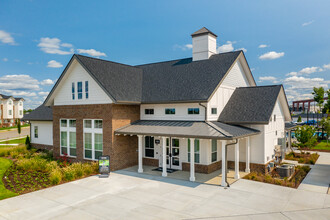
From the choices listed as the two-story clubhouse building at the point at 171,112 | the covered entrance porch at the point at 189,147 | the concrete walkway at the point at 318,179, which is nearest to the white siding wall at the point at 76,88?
the two-story clubhouse building at the point at 171,112

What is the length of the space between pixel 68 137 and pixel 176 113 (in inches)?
374

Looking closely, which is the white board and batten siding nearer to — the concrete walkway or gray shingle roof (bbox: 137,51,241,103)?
gray shingle roof (bbox: 137,51,241,103)

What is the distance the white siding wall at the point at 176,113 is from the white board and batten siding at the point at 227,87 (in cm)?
70

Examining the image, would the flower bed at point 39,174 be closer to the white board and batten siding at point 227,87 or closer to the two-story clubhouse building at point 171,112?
the two-story clubhouse building at point 171,112

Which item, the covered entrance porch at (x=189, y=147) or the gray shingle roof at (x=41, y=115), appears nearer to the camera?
the covered entrance porch at (x=189, y=147)

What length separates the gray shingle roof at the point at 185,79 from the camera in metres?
17.3

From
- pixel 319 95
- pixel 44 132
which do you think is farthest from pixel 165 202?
pixel 319 95

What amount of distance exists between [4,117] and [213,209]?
79.6m

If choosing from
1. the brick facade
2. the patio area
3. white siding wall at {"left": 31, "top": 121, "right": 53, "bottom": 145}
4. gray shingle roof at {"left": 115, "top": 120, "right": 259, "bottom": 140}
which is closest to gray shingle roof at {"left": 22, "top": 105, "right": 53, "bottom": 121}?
white siding wall at {"left": 31, "top": 121, "right": 53, "bottom": 145}

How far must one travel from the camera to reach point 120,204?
433 inches

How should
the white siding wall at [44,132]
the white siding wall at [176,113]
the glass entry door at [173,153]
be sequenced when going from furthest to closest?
the white siding wall at [44,132]
the glass entry door at [173,153]
the white siding wall at [176,113]

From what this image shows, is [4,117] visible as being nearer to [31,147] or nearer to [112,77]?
[31,147]

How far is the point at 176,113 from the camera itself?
701 inches

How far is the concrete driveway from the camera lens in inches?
387
